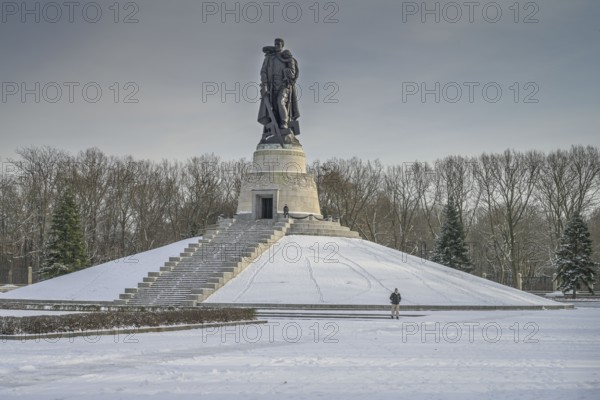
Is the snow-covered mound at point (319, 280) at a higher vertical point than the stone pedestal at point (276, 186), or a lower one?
lower

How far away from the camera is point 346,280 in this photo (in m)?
41.4

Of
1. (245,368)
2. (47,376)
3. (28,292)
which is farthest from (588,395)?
(28,292)

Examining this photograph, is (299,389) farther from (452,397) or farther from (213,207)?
(213,207)

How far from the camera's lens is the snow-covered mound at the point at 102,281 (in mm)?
42531

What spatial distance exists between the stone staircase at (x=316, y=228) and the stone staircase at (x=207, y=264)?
20.1 inches

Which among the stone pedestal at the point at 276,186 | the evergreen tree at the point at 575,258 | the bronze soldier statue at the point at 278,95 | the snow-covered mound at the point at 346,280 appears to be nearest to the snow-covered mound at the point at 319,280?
the snow-covered mound at the point at 346,280

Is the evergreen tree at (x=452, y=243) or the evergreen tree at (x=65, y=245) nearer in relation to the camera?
the evergreen tree at (x=65, y=245)

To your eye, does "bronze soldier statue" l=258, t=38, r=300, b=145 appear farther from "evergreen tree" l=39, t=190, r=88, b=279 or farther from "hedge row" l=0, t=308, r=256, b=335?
"hedge row" l=0, t=308, r=256, b=335

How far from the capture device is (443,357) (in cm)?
1862

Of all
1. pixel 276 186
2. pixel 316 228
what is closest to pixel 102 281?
pixel 276 186

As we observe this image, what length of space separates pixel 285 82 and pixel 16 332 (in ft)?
110

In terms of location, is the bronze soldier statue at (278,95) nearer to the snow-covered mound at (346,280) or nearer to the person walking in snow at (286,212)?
the person walking in snow at (286,212)

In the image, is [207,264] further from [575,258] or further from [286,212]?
[575,258]

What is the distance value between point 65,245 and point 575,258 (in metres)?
36.8
